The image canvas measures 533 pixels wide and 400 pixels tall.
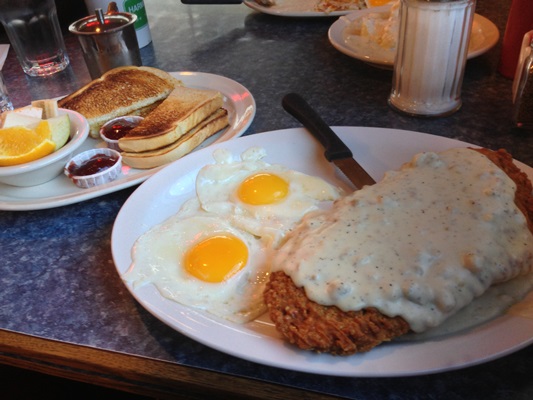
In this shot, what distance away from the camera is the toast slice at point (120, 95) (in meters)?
1.74

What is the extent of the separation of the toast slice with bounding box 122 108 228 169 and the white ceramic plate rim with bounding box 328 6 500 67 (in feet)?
2.08

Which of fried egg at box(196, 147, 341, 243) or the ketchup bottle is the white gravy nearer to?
fried egg at box(196, 147, 341, 243)

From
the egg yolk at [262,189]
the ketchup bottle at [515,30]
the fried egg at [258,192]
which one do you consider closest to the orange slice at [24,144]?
the fried egg at [258,192]

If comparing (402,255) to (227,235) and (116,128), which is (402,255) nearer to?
(227,235)

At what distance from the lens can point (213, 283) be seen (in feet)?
3.46

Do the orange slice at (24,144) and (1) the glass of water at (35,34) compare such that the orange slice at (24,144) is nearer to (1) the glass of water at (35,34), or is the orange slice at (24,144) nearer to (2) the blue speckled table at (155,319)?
(2) the blue speckled table at (155,319)

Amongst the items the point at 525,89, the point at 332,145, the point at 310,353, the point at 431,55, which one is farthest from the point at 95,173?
the point at 525,89

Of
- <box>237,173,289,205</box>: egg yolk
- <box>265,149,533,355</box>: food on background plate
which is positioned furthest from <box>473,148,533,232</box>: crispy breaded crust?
<box>237,173,289,205</box>: egg yolk

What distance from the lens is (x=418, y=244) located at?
0.94 meters

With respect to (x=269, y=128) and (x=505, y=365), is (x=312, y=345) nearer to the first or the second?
(x=505, y=365)

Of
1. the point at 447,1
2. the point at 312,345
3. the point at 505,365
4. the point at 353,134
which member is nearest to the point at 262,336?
the point at 312,345

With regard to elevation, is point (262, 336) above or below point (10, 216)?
above

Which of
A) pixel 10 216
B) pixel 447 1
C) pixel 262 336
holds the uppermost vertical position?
pixel 447 1

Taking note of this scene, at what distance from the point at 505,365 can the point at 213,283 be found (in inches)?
22.5
